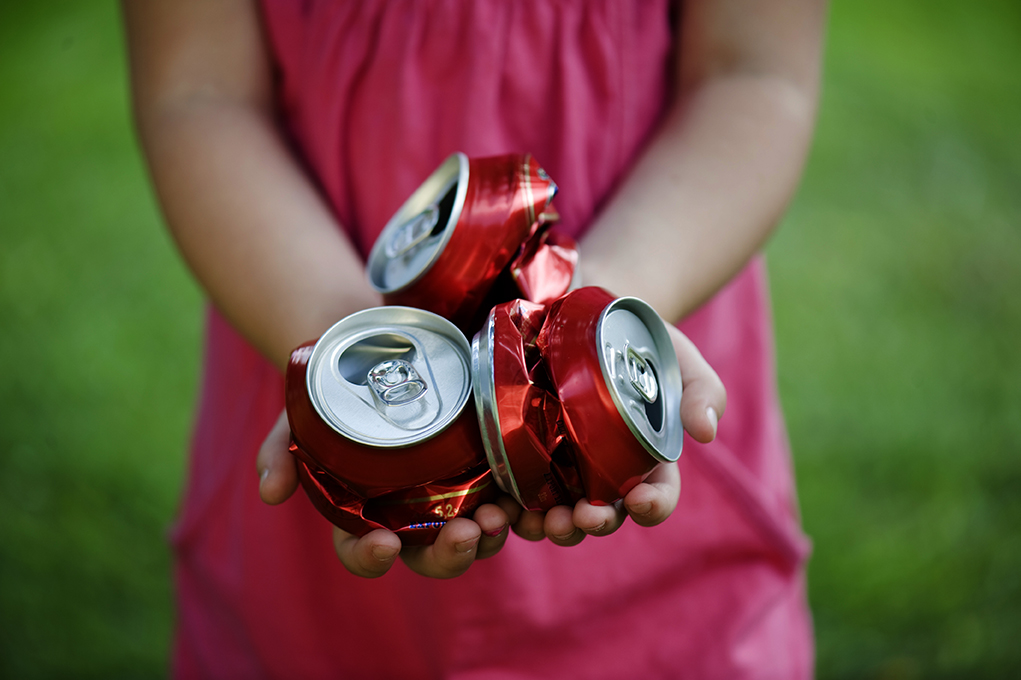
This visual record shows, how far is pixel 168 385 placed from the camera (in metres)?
1.94

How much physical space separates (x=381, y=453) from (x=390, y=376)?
57mm

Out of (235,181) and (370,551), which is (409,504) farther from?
(235,181)

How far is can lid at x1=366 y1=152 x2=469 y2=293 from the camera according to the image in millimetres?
632

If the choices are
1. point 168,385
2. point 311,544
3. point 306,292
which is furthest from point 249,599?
point 168,385

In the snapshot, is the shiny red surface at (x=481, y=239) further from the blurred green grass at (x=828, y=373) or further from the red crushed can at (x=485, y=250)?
the blurred green grass at (x=828, y=373)

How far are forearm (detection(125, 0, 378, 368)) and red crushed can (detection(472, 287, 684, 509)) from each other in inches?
7.8

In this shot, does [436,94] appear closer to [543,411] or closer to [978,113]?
[543,411]

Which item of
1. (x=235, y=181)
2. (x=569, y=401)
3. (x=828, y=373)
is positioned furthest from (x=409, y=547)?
(x=828, y=373)

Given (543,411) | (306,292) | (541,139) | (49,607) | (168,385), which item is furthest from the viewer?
(168,385)

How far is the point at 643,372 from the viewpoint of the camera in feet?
1.87

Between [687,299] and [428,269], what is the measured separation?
0.81 feet

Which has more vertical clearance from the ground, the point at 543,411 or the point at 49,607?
the point at 543,411

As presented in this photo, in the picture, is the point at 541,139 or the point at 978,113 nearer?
the point at 541,139

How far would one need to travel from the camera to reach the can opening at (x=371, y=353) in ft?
1.89
